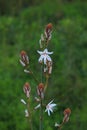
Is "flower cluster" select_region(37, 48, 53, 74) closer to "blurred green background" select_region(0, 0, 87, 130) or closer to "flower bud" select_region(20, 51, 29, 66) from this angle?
"flower bud" select_region(20, 51, 29, 66)

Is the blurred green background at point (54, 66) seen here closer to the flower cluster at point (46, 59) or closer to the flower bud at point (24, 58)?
the flower cluster at point (46, 59)

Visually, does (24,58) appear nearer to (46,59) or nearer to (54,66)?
(46,59)

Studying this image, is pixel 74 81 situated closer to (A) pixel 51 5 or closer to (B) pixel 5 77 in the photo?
(B) pixel 5 77

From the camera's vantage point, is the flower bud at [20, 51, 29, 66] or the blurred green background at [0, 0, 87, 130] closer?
the flower bud at [20, 51, 29, 66]

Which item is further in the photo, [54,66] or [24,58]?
[54,66]

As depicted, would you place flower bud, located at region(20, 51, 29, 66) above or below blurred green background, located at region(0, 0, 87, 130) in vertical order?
below

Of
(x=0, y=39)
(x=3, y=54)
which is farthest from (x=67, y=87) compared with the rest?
(x=0, y=39)

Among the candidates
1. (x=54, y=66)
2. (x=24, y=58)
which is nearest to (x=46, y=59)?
(x=24, y=58)

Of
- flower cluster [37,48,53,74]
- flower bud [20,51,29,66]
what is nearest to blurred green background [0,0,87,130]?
flower cluster [37,48,53,74]
